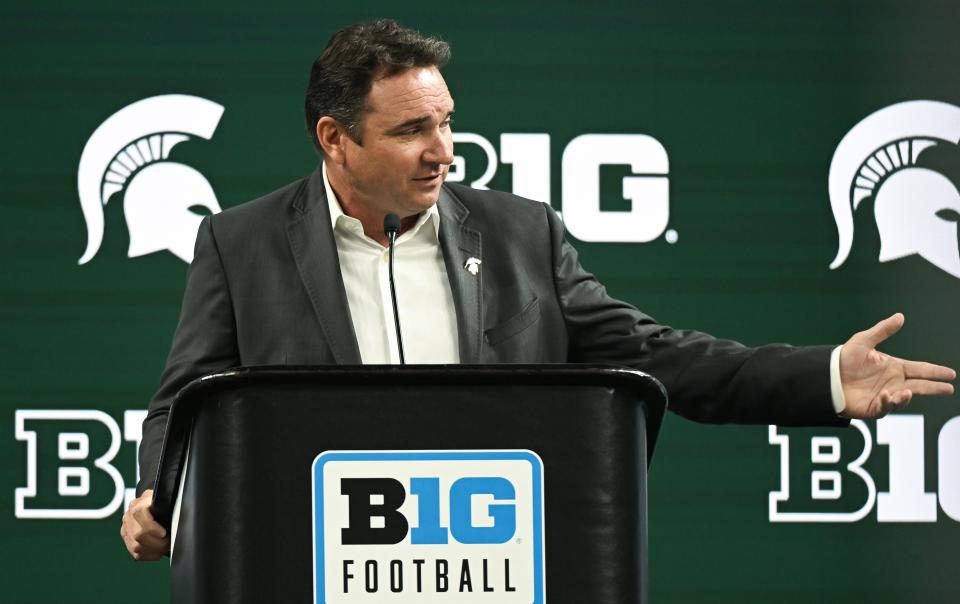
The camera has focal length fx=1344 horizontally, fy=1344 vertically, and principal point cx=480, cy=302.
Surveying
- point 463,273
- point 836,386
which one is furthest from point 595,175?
point 836,386

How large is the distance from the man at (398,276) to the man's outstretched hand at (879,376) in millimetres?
200

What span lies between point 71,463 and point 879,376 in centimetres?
217

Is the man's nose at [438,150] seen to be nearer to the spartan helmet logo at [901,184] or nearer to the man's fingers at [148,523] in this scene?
the man's fingers at [148,523]

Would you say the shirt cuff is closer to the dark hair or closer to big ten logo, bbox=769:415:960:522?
the dark hair

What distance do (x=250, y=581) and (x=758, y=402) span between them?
2.89 feet

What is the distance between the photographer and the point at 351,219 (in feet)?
7.65

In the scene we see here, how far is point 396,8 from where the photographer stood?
11.1 feet

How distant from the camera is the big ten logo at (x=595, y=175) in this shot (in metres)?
3.38

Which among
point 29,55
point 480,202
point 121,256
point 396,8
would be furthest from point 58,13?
point 480,202

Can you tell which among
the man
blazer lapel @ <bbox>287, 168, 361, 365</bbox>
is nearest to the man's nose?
the man

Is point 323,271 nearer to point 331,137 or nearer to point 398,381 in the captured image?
point 331,137

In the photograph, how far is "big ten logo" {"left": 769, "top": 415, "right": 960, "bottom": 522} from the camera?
3.35 m

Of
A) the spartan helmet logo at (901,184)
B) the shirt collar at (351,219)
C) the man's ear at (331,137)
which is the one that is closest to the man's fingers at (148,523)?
the shirt collar at (351,219)

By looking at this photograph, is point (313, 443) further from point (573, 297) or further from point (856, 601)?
point (856, 601)
